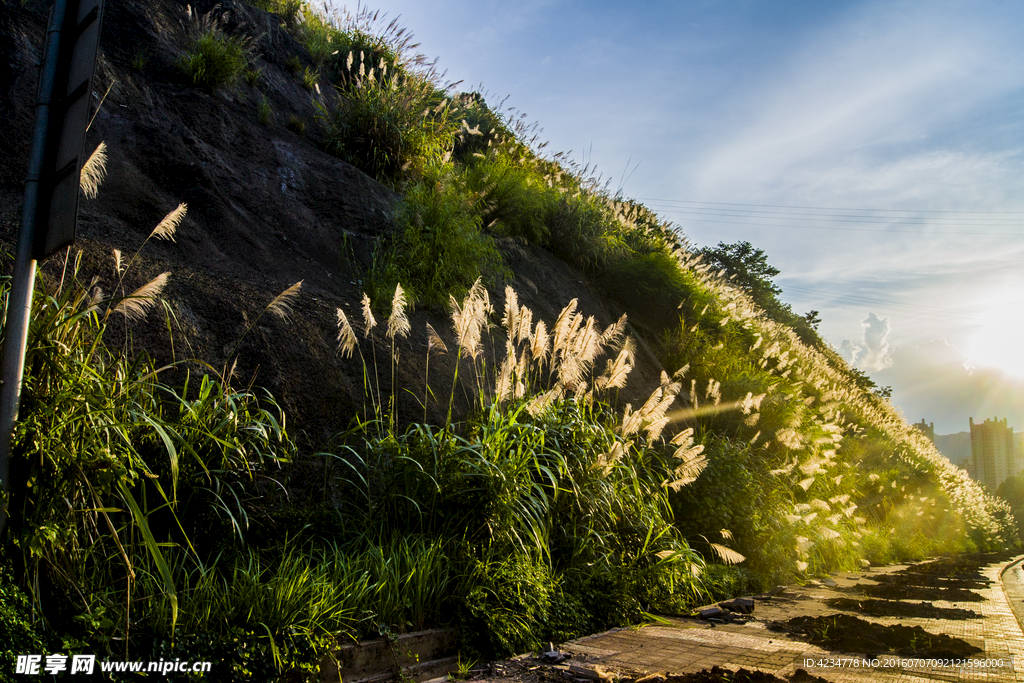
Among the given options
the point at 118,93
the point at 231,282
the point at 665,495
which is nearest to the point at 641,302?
the point at 665,495

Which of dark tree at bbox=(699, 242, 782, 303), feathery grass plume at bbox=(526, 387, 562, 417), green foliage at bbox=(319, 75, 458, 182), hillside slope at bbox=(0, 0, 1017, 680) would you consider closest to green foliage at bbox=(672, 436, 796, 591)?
hillside slope at bbox=(0, 0, 1017, 680)

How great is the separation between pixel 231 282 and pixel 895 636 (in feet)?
16.7

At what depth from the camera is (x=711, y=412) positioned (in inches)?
314

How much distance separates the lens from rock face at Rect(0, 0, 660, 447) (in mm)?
4121

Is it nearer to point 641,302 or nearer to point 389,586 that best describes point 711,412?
point 641,302

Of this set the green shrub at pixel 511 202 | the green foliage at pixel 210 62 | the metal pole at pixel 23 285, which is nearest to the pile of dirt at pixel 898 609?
the metal pole at pixel 23 285

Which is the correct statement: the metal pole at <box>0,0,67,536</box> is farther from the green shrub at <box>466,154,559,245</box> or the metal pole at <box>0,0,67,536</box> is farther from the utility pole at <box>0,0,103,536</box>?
the green shrub at <box>466,154,559,245</box>

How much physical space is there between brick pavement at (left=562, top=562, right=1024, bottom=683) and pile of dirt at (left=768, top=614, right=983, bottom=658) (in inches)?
4.0

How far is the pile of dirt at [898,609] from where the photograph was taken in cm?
460

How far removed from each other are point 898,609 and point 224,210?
651 centimetres

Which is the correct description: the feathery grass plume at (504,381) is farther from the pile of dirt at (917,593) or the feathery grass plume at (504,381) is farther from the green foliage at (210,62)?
the green foliage at (210,62)

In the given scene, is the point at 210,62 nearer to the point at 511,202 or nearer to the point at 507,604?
the point at 511,202

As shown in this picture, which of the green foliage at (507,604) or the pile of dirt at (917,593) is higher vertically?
the green foliage at (507,604)

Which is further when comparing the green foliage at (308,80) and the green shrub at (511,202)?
the green shrub at (511,202)
